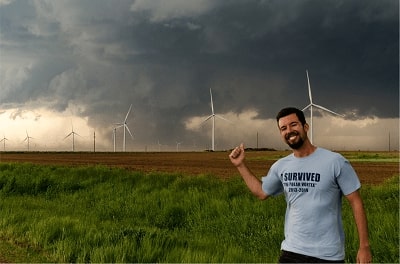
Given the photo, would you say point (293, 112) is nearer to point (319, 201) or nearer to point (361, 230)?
point (319, 201)

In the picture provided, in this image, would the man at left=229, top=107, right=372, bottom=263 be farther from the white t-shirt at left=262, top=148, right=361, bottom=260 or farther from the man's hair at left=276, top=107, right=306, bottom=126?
the man's hair at left=276, top=107, right=306, bottom=126

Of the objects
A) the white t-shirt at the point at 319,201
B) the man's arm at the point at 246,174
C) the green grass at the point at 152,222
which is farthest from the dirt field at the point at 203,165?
the white t-shirt at the point at 319,201

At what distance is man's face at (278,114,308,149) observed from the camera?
15.2 ft

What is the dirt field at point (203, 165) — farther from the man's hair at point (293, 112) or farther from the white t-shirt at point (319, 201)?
the white t-shirt at point (319, 201)

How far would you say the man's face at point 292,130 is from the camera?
15.2 feet

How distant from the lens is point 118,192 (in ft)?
71.3

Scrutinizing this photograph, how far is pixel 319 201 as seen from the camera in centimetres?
447

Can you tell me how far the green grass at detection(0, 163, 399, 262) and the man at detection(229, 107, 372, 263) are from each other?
173 inches

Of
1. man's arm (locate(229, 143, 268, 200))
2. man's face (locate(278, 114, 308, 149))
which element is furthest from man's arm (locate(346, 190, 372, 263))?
man's arm (locate(229, 143, 268, 200))

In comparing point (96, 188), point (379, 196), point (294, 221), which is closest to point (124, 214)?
point (96, 188)

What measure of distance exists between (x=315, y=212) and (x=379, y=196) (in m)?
14.7

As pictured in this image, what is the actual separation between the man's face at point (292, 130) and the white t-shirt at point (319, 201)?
0.16 metres

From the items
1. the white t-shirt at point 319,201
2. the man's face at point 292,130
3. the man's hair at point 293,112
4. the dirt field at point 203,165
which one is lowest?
the dirt field at point 203,165

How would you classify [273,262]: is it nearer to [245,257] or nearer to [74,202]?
[245,257]
